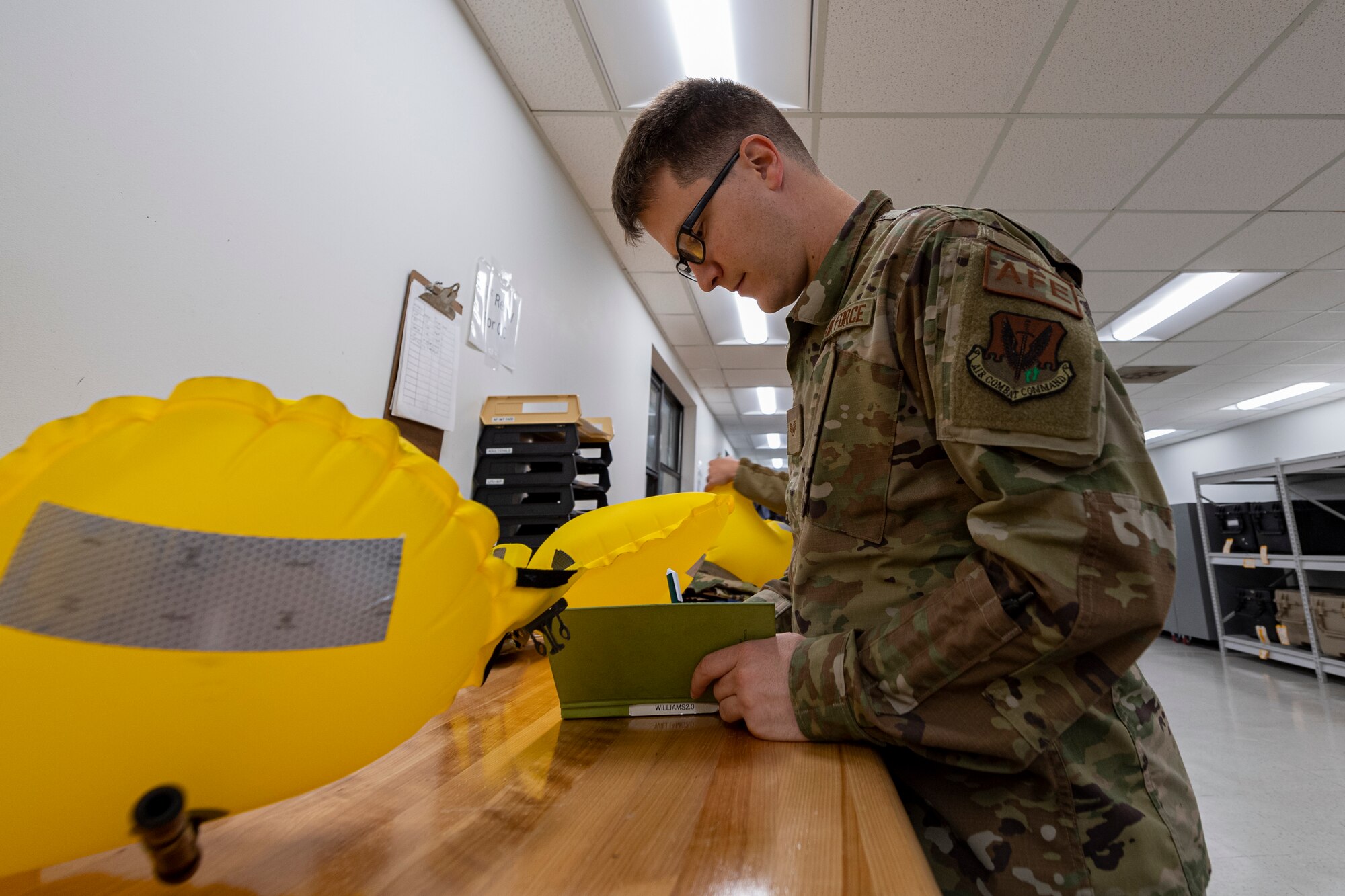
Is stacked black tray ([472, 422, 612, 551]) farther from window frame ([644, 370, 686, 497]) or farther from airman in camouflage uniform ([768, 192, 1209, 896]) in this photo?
window frame ([644, 370, 686, 497])

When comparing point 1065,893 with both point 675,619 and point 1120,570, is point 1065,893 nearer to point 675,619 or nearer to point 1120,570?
point 1120,570

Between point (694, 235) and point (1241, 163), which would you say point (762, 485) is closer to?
point (694, 235)

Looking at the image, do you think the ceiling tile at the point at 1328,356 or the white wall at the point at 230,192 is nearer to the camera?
the white wall at the point at 230,192

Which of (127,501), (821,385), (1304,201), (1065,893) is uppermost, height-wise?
(1304,201)

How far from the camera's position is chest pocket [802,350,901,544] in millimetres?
652

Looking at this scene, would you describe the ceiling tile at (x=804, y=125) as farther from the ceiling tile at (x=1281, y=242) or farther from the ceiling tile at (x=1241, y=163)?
the ceiling tile at (x=1281, y=242)

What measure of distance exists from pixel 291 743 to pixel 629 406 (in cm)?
328

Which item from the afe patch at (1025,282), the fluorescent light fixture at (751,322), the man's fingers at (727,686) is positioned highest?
the fluorescent light fixture at (751,322)

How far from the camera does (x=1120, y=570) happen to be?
0.49 metres

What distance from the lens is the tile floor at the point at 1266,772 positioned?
161 centimetres

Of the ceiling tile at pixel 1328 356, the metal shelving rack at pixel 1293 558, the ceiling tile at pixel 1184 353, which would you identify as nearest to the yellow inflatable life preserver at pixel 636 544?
the metal shelving rack at pixel 1293 558

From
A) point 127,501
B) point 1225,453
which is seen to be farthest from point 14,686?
point 1225,453

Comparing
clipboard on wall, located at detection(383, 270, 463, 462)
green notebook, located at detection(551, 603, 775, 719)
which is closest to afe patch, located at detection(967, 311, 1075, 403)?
green notebook, located at detection(551, 603, 775, 719)

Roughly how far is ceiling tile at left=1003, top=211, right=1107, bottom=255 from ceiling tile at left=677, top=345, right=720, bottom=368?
7.74ft
